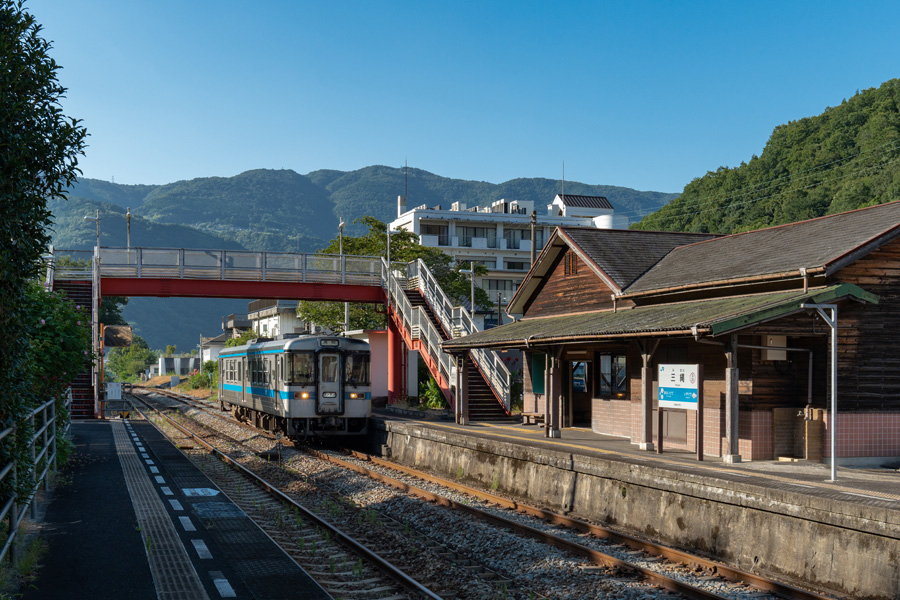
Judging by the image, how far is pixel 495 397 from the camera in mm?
26531

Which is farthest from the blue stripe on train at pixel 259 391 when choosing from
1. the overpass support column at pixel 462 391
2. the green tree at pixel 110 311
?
the green tree at pixel 110 311

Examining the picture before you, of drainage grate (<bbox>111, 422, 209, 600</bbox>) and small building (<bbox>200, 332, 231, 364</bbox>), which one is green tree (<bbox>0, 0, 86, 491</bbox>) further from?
small building (<bbox>200, 332, 231, 364</bbox>)

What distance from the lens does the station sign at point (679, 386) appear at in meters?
14.5

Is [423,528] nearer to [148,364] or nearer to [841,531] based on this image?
[841,531]

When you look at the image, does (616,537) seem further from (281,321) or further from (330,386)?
(281,321)

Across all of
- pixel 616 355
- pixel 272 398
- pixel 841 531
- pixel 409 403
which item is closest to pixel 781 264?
pixel 616 355

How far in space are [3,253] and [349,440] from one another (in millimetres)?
20095

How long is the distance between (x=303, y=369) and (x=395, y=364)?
431 inches

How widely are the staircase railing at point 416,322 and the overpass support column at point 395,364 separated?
1.32 m

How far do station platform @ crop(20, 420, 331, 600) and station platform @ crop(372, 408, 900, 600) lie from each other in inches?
219

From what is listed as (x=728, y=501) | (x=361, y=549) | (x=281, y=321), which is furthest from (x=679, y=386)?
(x=281, y=321)

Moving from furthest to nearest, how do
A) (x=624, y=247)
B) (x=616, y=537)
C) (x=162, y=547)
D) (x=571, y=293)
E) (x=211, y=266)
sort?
(x=211, y=266)
(x=571, y=293)
(x=624, y=247)
(x=616, y=537)
(x=162, y=547)

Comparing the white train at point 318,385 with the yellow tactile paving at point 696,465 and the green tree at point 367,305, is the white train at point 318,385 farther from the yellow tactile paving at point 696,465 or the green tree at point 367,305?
the green tree at point 367,305

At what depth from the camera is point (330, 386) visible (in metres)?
23.0
